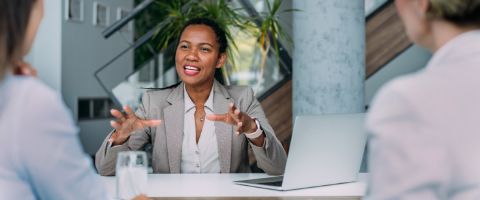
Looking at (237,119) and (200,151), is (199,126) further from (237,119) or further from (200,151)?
(237,119)

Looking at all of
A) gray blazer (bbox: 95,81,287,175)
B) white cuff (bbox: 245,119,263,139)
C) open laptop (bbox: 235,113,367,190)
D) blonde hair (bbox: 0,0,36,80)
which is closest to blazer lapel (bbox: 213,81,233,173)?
gray blazer (bbox: 95,81,287,175)

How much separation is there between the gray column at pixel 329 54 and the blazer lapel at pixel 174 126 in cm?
167

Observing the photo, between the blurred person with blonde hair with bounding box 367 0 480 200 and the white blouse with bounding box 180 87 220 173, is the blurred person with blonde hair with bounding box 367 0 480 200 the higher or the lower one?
the higher one

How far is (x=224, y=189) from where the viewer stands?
260 centimetres

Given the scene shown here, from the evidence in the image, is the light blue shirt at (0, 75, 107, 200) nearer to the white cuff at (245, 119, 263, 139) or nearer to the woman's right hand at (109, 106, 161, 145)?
the woman's right hand at (109, 106, 161, 145)

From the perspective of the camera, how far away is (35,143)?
1.21m

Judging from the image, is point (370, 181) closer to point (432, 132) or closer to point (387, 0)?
point (432, 132)

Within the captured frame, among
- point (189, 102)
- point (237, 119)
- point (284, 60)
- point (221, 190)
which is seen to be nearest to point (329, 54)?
point (284, 60)

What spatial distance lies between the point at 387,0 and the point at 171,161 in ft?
11.4

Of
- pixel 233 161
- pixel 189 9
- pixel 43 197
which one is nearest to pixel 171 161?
pixel 233 161

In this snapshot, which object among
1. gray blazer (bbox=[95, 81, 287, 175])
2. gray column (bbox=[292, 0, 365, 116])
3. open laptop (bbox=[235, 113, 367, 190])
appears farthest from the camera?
gray column (bbox=[292, 0, 365, 116])

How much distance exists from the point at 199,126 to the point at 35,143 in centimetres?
213

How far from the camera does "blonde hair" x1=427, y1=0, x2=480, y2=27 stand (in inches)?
45.4

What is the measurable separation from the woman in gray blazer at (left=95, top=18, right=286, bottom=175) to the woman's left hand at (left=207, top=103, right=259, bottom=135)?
69 mm
